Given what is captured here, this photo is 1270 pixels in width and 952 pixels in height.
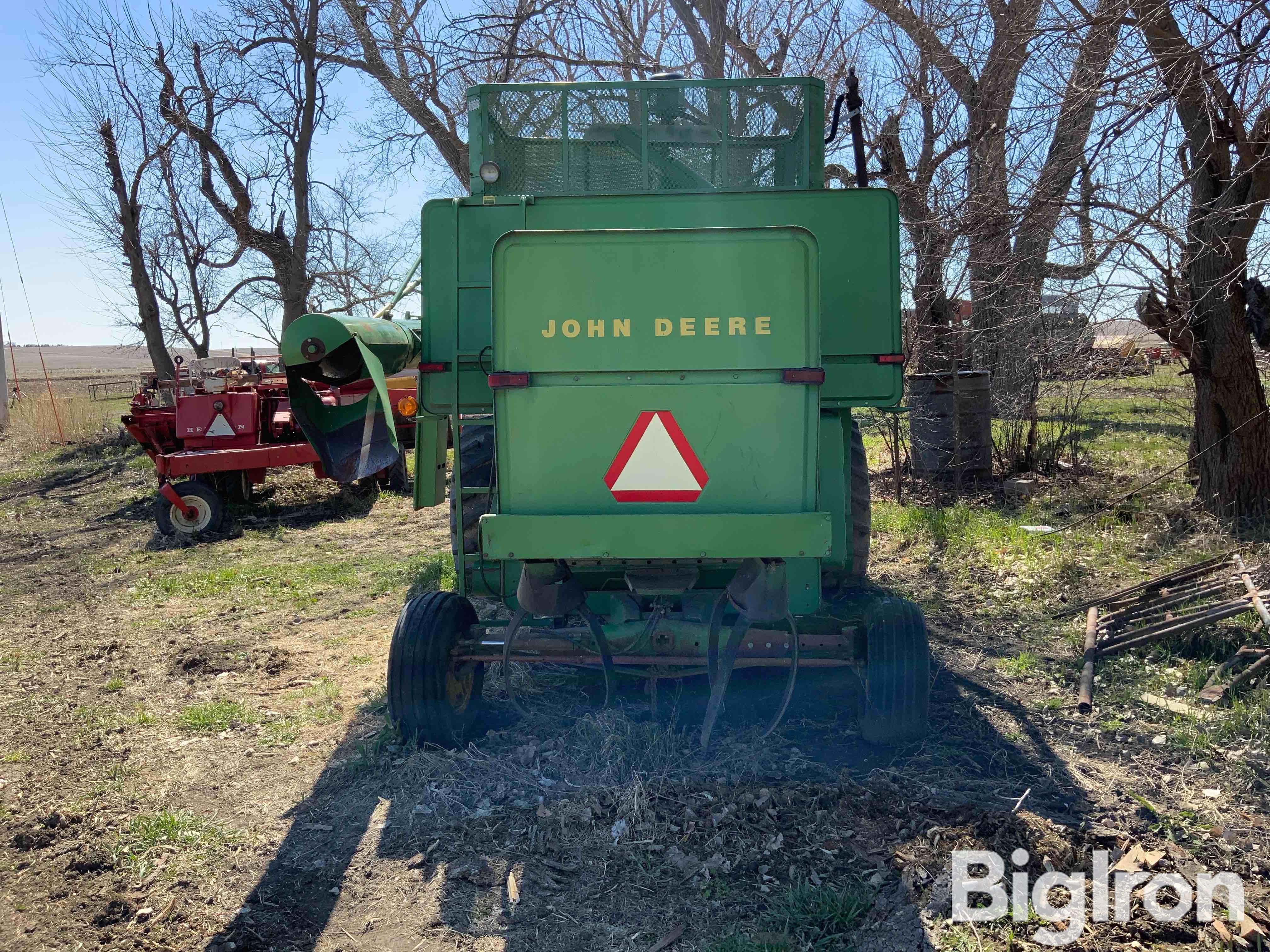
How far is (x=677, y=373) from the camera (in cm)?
343

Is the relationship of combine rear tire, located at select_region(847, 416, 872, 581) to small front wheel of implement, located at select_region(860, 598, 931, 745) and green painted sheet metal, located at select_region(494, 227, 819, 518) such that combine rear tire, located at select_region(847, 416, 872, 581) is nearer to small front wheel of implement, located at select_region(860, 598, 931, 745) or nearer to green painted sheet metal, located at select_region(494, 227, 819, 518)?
small front wheel of implement, located at select_region(860, 598, 931, 745)

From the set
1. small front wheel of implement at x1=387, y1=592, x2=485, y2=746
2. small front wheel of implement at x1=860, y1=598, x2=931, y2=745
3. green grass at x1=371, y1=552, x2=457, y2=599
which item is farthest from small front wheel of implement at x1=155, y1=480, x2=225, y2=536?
small front wheel of implement at x1=860, y1=598, x2=931, y2=745

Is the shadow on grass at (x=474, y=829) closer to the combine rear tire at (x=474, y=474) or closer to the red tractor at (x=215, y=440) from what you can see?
the combine rear tire at (x=474, y=474)

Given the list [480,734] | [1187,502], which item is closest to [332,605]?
[480,734]

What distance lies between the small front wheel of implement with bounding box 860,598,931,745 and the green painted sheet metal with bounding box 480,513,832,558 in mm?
872

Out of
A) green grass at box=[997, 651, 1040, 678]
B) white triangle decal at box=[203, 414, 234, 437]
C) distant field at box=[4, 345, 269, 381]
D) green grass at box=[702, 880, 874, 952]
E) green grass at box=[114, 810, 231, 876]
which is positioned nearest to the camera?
green grass at box=[702, 880, 874, 952]

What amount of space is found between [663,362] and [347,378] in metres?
1.57

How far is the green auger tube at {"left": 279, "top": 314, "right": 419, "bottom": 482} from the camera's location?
3936 millimetres

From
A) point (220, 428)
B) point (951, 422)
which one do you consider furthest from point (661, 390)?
point (220, 428)

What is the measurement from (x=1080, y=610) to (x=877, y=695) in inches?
99.4

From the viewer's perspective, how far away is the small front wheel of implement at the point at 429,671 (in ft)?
13.9

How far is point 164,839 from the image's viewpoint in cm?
373

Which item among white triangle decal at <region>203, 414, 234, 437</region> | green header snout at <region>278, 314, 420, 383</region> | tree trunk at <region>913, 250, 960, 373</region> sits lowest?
white triangle decal at <region>203, 414, 234, 437</region>

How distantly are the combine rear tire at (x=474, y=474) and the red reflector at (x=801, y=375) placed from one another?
1.74 m
